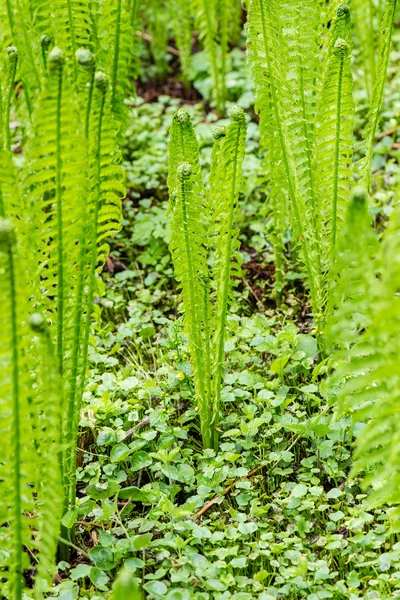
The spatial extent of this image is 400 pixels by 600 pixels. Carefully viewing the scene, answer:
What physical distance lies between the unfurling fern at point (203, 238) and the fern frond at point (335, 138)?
0.27 m

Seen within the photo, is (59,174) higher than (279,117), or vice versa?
(279,117)

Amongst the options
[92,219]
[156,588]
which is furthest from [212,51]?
[156,588]

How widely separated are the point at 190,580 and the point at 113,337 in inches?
38.1

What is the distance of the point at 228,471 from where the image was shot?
1.82m

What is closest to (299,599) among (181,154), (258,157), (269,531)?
(269,531)

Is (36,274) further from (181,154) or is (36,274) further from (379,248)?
(379,248)

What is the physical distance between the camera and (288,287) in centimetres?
258

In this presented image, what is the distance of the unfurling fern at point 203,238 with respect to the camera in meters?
1.76

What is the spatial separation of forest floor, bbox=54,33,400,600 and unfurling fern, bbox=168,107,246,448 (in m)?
0.12

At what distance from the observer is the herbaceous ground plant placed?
1300 mm

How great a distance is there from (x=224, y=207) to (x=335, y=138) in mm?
352

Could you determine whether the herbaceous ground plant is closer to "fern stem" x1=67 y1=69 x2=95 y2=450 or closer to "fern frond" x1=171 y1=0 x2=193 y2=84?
"fern stem" x1=67 y1=69 x2=95 y2=450

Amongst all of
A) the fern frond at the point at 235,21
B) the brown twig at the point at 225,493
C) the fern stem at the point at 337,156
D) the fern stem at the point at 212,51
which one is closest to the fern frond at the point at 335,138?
the fern stem at the point at 337,156

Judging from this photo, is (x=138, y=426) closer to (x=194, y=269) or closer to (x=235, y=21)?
(x=194, y=269)
